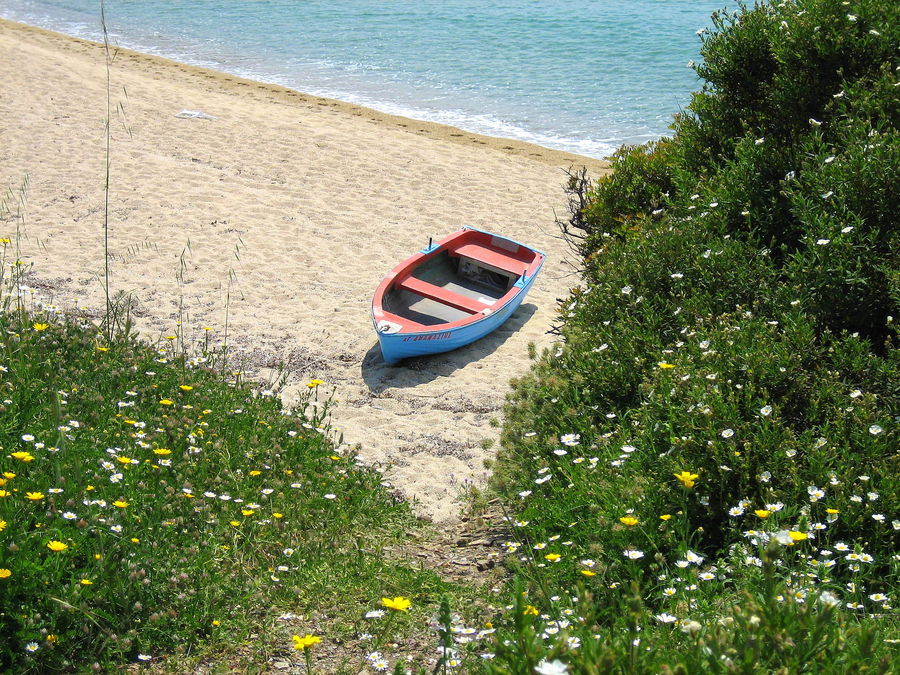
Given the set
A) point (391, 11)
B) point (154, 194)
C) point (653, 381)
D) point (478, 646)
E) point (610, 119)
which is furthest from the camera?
point (391, 11)

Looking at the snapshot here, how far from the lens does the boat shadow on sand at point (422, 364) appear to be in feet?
26.6

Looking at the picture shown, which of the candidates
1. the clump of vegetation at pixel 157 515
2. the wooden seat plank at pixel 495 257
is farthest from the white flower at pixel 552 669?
the wooden seat plank at pixel 495 257

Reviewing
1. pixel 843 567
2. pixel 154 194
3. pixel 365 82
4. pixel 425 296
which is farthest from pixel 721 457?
pixel 365 82

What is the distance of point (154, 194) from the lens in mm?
11523

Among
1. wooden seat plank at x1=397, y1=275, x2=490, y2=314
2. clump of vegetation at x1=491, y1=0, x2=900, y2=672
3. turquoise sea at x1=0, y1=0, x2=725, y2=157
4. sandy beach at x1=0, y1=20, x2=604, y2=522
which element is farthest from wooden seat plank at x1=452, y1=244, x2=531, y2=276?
turquoise sea at x1=0, y1=0, x2=725, y2=157

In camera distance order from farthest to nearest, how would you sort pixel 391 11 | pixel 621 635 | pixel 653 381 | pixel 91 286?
pixel 391 11
pixel 91 286
pixel 653 381
pixel 621 635

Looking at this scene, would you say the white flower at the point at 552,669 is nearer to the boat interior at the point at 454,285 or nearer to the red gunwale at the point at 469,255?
the red gunwale at the point at 469,255

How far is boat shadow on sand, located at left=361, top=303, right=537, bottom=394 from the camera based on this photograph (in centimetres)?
811

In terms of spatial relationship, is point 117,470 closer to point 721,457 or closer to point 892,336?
point 721,457

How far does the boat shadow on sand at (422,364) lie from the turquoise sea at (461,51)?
8744mm

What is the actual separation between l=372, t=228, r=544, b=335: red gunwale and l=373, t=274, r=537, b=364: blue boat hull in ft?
0.14

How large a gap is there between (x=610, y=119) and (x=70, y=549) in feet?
57.1

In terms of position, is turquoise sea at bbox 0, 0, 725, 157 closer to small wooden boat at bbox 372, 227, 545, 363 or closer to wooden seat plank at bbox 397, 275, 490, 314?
small wooden boat at bbox 372, 227, 545, 363

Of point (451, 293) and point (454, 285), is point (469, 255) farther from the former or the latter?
point (451, 293)
